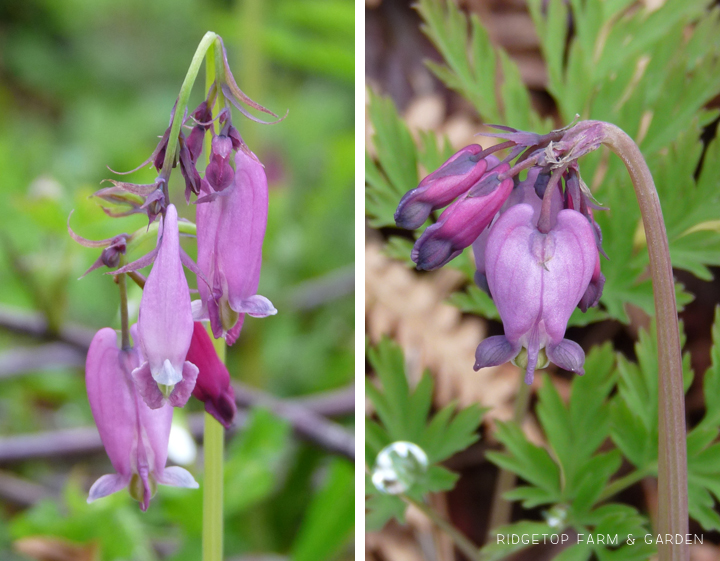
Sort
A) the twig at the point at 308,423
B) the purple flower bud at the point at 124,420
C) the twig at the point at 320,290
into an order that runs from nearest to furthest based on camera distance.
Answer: the purple flower bud at the point at 124,420
the twig at the point at 308,423
the twig at the point at 320,290

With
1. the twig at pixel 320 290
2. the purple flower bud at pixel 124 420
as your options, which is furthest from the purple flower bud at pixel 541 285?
the twig at pixel 320 290

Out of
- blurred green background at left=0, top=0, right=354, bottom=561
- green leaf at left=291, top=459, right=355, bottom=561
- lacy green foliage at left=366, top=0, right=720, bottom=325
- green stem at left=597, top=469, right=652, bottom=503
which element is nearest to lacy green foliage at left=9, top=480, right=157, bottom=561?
blurred green background at left=0, top=0, right=354, bottom=561

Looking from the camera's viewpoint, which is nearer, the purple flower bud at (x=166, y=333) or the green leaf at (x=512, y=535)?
the purple flower bud at (x=166, y=333)

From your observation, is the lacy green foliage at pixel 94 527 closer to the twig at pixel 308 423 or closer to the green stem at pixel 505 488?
the twig at pixel 308 423

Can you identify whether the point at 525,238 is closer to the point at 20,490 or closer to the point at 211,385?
the point at 211,385

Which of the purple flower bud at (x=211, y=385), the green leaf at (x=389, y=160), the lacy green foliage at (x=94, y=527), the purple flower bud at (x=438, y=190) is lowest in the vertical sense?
the lacy green foliage at (x=94, y=527)

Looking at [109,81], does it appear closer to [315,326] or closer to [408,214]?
[315,326]

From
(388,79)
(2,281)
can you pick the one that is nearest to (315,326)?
(388,79)

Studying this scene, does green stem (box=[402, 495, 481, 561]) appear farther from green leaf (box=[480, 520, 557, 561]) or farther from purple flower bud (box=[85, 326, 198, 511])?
purple flower bud (box=[85, 326, 198, 511])
